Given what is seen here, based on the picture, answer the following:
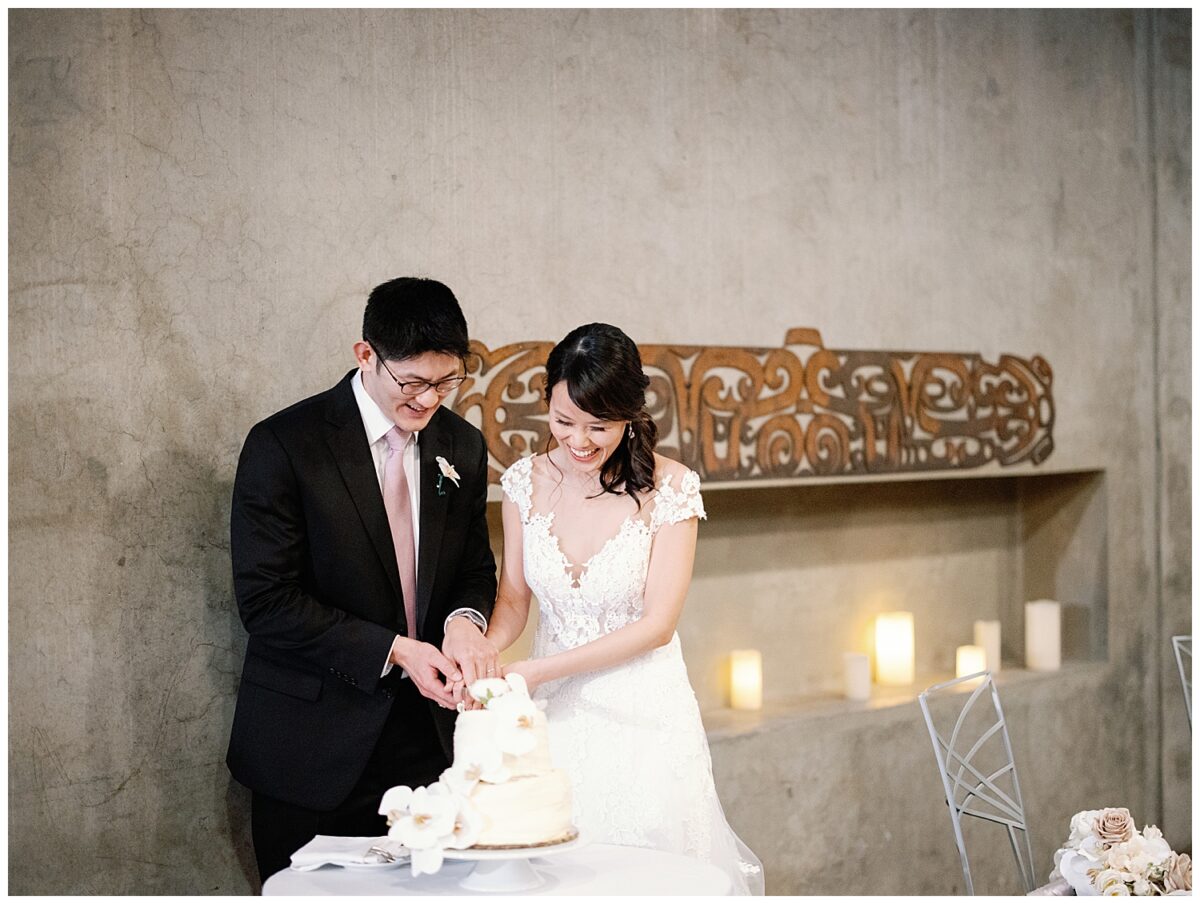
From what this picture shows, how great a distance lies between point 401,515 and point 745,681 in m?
1.80

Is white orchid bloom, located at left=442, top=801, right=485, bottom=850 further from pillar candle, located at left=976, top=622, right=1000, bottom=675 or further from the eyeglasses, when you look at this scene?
pillar candle, located at left=976, top=622, right=1000, bottom=675

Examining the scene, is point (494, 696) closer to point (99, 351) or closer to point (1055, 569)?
point (99, 351)

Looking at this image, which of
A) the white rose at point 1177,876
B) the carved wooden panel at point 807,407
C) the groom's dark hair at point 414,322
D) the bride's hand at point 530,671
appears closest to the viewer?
the white rose at point 1177,876

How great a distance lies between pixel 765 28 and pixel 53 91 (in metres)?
2.11

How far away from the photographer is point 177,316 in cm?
292

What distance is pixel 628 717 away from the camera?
8.96 ft

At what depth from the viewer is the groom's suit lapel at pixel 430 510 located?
2713 mm

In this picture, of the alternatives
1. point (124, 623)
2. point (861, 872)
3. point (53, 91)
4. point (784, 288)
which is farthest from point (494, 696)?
point (861, 872)

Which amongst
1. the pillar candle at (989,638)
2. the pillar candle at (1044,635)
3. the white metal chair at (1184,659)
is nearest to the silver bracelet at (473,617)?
the white metal chair at (1184,659)

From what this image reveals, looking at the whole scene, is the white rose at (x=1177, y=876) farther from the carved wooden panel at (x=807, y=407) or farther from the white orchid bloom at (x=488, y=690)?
the carved wooden panel at (x=807, y=407)

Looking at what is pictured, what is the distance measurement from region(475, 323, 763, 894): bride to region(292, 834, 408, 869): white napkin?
486 millimetres

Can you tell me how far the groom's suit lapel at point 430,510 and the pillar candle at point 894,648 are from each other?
2.26m

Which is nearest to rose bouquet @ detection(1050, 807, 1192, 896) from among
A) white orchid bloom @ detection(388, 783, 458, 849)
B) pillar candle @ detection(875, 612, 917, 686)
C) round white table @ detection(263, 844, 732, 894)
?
round white table @ detection(263, 844, 732, 894)

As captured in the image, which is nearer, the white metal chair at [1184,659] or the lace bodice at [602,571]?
the lace bodice at [602,571]
